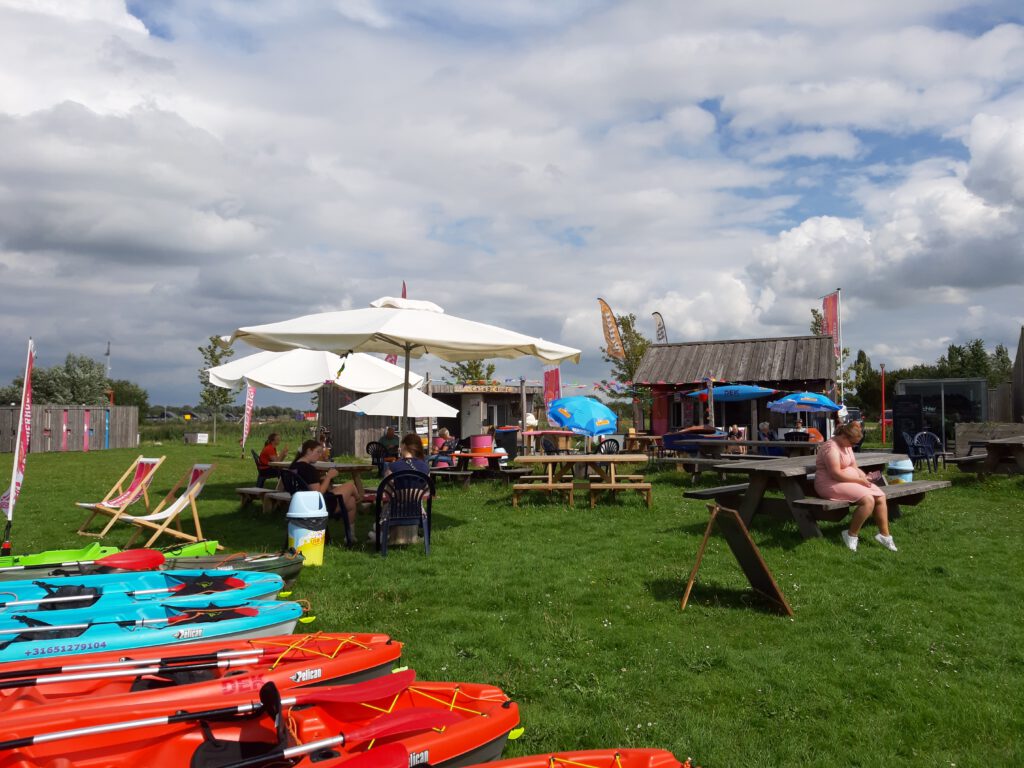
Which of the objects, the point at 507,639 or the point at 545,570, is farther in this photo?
the point at 545,570

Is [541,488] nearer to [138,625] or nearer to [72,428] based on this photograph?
[138,625]

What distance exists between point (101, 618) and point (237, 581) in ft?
3.45

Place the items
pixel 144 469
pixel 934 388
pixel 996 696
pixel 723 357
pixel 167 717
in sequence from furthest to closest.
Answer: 1. pixel 723 357
2. pixel 934 388
3. pixel 144 469
4. pixel 996 696
5. pixel 167 717

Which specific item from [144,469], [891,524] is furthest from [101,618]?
[891,524]

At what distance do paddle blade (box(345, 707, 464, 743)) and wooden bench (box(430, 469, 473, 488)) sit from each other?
8747mm

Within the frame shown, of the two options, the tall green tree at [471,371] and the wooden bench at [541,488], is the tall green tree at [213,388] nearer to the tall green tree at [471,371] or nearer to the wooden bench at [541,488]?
the tall green tree at [471,371]

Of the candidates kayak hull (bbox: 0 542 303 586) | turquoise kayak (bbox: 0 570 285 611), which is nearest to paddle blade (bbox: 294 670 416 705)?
turquoise kayak (bbox: 0 570 285 611)

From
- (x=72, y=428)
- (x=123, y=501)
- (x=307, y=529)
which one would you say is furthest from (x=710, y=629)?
(x=72, y=428)

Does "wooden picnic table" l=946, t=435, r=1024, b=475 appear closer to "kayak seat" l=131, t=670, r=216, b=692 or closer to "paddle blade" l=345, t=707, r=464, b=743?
"paddle blade" l=345, t=707, r=464, b=743

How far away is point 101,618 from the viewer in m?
4.29

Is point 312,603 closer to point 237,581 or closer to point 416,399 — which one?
point 237,581

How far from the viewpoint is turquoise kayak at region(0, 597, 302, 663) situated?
380 centimetres

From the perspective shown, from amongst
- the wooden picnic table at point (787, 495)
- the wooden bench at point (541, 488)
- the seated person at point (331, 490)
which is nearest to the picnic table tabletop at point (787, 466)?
the wooden picnic table at point (787, 495)

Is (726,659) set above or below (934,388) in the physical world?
below
